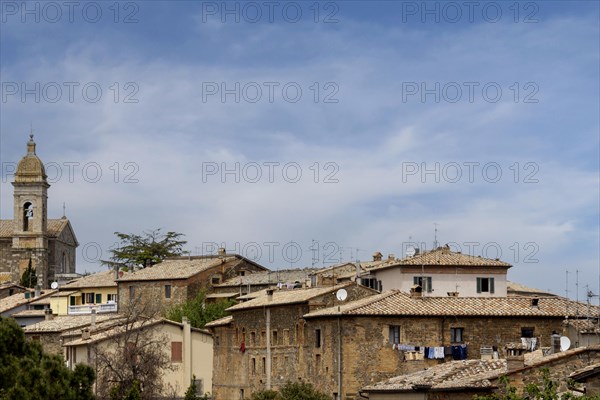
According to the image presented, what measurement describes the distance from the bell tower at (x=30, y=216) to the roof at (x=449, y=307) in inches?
3187

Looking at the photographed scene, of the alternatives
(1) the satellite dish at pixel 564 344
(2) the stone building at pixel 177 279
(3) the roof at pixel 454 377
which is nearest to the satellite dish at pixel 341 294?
(3) the roof at pixel 454 377

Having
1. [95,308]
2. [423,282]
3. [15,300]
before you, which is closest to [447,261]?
[423,282]

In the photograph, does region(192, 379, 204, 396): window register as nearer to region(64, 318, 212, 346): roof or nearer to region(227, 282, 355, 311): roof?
region(64, 318, 212, 346): roof

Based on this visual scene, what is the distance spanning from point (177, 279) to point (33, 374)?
2257 inches

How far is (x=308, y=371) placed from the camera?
6488 cm

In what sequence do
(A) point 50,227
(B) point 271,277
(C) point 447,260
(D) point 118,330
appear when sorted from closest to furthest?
(C) point 447,260 → (D) point 118,330 → (B) point 271,277 → (A) point 50,227

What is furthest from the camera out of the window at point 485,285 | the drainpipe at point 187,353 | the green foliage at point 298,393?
the drainpipe at point 187,353

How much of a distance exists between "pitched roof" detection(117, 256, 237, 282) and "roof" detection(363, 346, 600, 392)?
4276cm

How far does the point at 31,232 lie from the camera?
143500mm

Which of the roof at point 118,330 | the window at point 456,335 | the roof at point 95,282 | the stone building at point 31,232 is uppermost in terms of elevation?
the stone building at point 31,232

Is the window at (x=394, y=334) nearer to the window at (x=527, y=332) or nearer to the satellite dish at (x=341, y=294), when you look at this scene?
the satellite dish at (x=341, y=294)

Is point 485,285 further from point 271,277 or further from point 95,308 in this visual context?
point 95,308

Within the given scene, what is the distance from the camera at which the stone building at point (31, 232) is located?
464ft

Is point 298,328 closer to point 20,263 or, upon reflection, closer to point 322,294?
point 322,294
